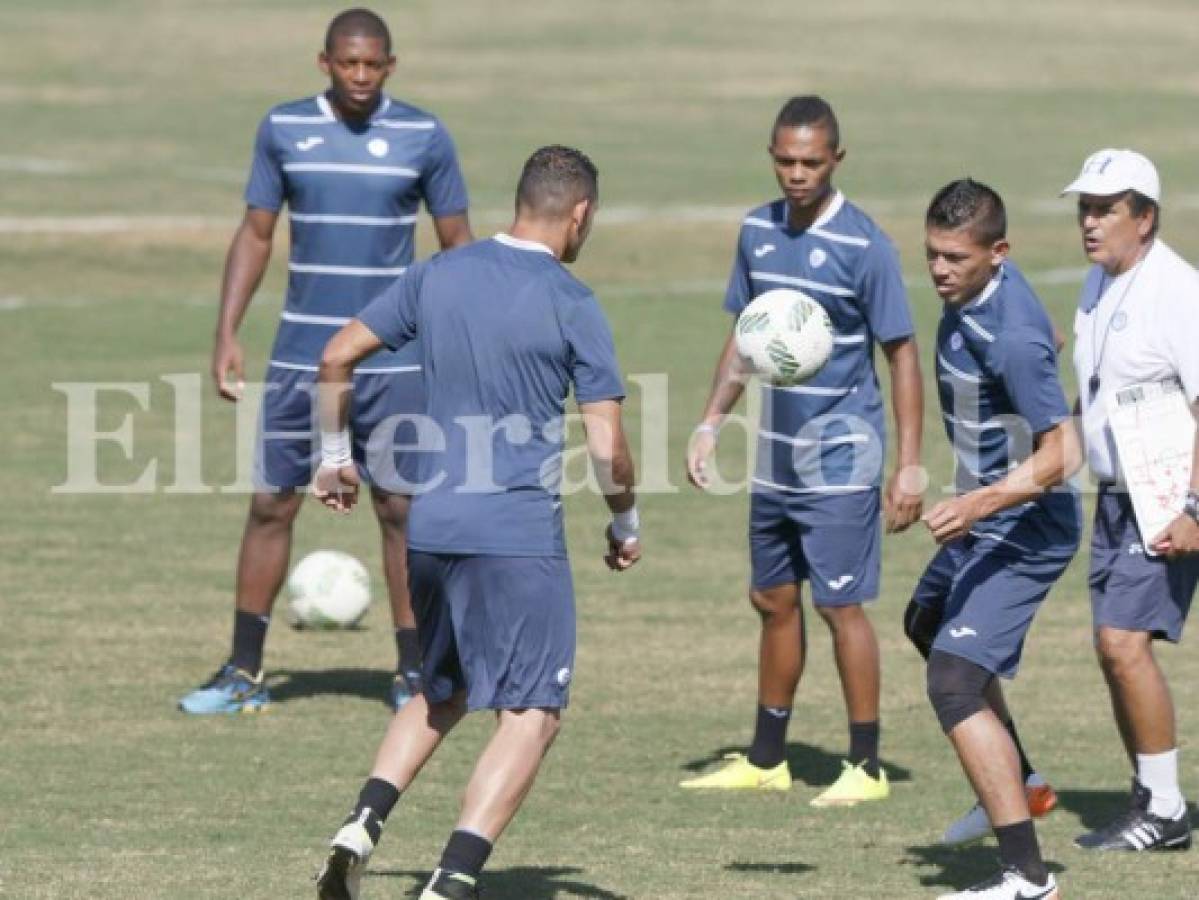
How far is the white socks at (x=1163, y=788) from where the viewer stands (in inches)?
376

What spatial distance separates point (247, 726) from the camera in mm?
11523

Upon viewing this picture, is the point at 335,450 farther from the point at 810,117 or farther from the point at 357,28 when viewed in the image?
the point at 357,28

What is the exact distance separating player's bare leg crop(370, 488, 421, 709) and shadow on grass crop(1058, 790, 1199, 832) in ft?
9.59

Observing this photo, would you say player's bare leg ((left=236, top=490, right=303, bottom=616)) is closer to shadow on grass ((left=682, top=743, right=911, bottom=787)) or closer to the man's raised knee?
shadow on grass ((left=682, top=743, right=911, bottom=787))

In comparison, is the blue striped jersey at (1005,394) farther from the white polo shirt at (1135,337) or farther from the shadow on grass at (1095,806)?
the shadow on grass at (1095,806)

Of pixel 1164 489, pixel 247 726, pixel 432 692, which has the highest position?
pixel 1164 489

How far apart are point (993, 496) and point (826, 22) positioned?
177 ft

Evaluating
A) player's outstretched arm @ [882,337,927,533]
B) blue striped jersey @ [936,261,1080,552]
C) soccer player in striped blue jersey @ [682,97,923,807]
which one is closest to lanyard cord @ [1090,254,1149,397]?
blue striped jersey @ [936,261,1080,552]

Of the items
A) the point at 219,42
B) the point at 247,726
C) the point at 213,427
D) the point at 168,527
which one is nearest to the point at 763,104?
the point at 219,42

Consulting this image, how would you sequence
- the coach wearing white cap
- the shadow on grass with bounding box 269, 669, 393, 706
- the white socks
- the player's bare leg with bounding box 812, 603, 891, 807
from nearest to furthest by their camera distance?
1. the coach wearing white cap
2. the white socks
3. the player's bare leg with bounding box 812, 603, 891, 807
4. the shadow on grass with bounding box 269, 669, 393, 706

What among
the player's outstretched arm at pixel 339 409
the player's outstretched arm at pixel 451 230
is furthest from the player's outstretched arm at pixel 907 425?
the player's outstretched arm at pixel 451 230

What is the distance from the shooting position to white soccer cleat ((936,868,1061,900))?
8352mm

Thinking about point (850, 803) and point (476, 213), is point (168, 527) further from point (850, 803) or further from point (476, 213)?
point (476, 213)

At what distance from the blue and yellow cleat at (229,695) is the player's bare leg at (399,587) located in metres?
0.58
